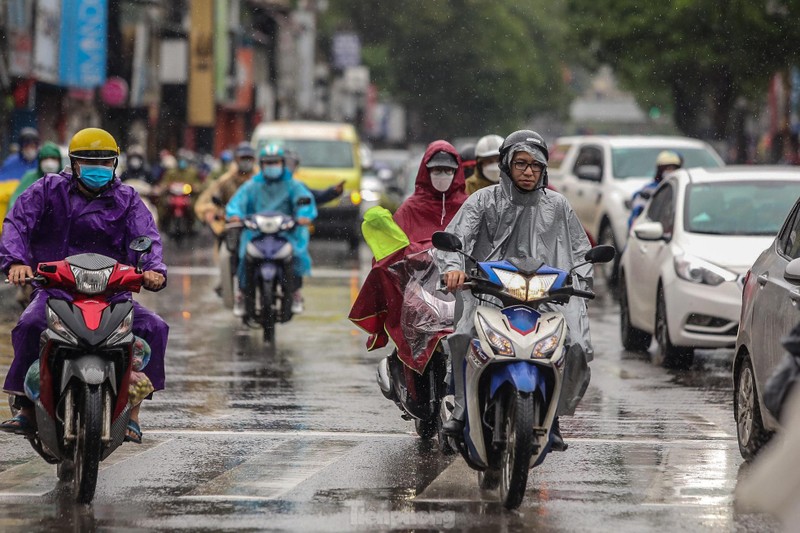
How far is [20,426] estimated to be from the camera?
8.37 metres

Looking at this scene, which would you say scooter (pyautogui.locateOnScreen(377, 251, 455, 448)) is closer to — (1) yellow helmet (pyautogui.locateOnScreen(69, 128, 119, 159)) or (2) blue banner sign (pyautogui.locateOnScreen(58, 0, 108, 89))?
(1) yellow helmet (pyautogui.locateOnScreen(69, 128, 119, 159))

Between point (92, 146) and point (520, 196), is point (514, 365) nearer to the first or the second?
point (520, 196)

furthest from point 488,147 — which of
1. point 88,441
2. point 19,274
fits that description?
point 88,441

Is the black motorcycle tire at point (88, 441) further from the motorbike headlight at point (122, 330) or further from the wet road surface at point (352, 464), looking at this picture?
the motorbike headlight at point (122, 330)

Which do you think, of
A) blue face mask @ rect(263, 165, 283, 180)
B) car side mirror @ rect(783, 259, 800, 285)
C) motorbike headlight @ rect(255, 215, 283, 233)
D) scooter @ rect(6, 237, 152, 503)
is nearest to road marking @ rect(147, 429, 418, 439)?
scooter @ rect(6, 237, 152, 503)

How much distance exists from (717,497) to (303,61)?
262 ft

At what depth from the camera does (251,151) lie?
18.4 m

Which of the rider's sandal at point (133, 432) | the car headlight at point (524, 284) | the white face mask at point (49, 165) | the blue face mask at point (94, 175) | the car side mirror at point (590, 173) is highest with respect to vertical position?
the blue face mask at point (94, 175)

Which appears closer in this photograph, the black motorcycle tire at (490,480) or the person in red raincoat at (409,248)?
the black motorcycle tire at (490,480)

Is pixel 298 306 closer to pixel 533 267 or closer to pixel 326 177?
pixel 533 267

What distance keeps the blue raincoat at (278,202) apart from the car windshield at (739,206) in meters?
Answer: 3.44

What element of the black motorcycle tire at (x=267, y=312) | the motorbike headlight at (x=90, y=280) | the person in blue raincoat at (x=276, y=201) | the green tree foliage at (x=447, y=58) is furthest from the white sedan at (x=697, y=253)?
the green tree foliage at (x=447, y=58)

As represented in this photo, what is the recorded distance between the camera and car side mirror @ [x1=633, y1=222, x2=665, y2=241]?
1395 cm

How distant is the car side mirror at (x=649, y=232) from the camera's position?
1395 cm
